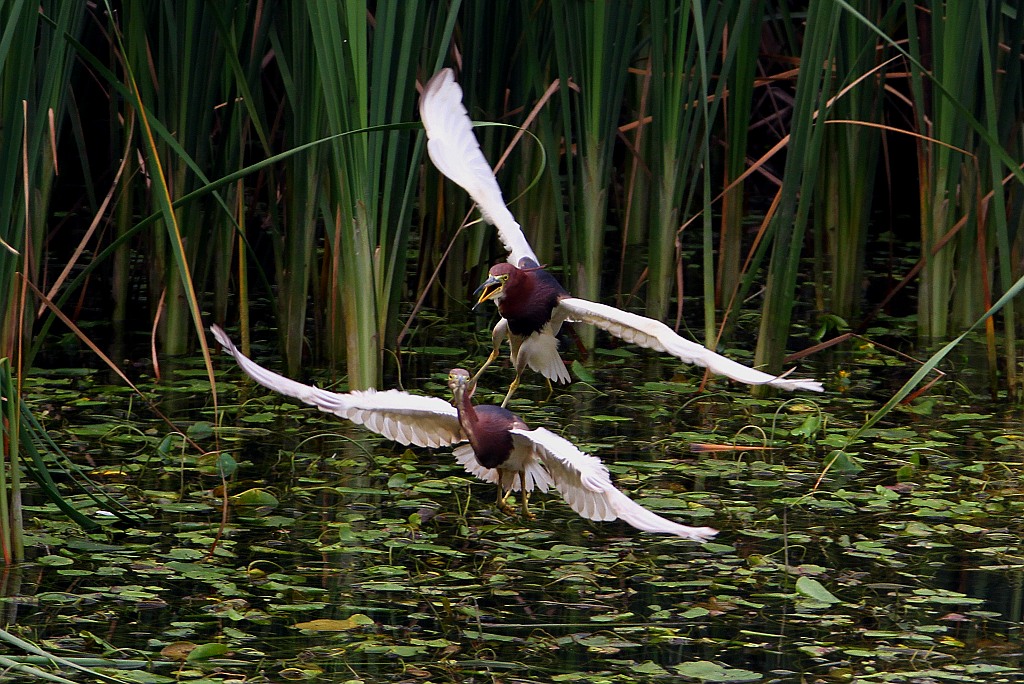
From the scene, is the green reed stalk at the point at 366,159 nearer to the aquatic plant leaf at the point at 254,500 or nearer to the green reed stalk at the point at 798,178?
the aquatic plant leaf at the point at 254,500

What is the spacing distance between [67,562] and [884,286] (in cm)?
427

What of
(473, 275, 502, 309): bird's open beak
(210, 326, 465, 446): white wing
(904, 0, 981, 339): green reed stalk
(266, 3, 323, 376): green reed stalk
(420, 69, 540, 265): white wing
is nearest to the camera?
(210, 326, 465, 446): white wing

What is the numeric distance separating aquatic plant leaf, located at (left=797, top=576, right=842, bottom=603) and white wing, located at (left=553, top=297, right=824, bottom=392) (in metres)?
0.46

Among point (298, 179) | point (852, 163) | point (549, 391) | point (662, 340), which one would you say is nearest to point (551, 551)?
point (662, 340)

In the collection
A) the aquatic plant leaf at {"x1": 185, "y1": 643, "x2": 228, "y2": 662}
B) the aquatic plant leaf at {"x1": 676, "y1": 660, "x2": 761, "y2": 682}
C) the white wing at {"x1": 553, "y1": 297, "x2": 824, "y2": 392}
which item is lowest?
the aquatic plant leaf at {"x1": 676, "y1": 660, "x2": 761, "y2": 682}

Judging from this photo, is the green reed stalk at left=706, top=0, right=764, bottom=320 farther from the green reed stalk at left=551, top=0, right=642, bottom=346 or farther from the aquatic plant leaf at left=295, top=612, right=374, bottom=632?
the aquatic plant leaf at left=295, top=612, right=374, bottom=632

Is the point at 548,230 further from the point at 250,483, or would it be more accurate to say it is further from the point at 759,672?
the point at 759,672

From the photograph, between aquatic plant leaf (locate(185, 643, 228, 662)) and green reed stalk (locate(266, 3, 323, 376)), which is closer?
aquatic plant leaf (locate(185, 643, 228, 662))

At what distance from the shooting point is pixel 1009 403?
199 inches

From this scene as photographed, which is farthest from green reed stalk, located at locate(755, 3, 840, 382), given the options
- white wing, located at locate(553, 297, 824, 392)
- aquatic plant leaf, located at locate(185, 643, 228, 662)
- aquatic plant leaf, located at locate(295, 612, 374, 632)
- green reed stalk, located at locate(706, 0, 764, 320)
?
aquatic plant leaf, located at locate(185, 643, 228, 662)

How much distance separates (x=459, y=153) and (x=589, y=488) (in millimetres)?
1607

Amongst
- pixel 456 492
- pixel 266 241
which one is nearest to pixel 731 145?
pixel 456 492

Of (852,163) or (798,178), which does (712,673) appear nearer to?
(798,178)

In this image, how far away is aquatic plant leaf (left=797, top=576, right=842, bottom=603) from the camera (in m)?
3.49
